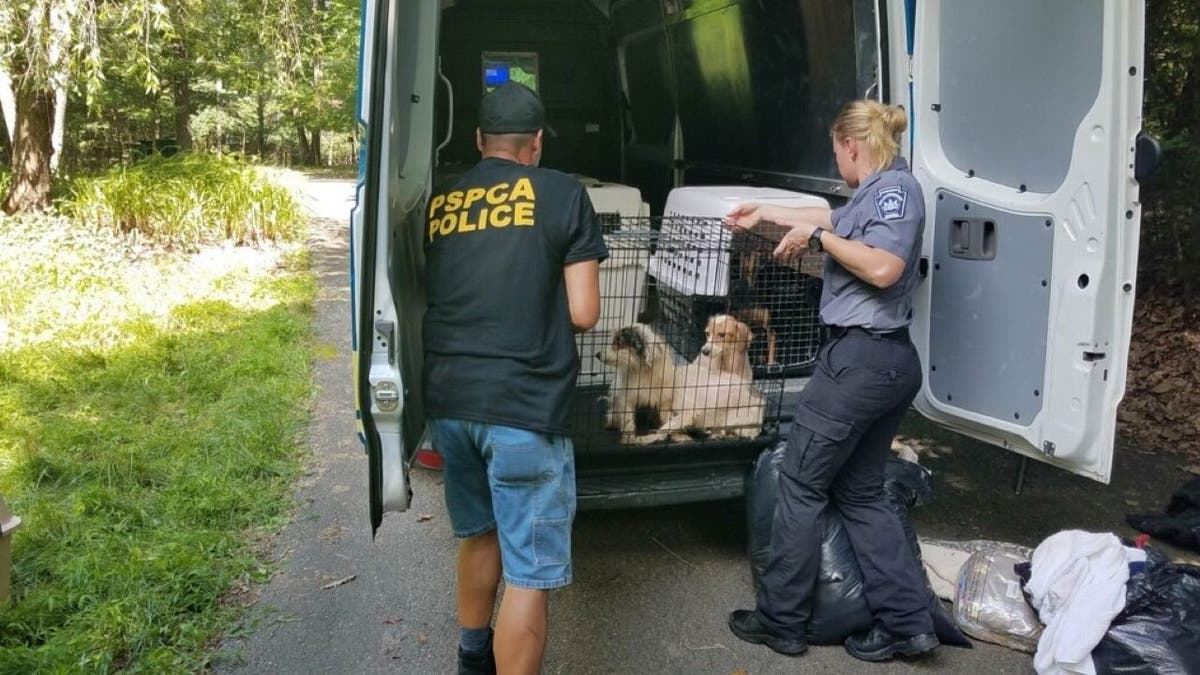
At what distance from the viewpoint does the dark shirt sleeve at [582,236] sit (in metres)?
2.37

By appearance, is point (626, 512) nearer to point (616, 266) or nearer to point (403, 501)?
point (616, 266)

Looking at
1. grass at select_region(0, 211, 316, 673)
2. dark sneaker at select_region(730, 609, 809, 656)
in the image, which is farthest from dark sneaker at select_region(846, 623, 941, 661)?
grass at select_region(0, 211, 316, 673)

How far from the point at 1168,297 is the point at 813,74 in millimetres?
4321

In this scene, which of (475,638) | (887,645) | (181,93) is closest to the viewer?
(475,638)

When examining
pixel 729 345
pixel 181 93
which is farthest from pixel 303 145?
pixel 729 345

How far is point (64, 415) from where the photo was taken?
514 cm

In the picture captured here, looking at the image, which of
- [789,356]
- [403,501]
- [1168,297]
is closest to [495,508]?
[403,501]

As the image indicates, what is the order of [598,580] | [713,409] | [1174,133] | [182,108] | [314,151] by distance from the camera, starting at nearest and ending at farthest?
[713,409]
[598,580]
[1174,133]
[182,108]
[314,151]

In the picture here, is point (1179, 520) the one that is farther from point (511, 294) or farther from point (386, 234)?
point (386, 234)

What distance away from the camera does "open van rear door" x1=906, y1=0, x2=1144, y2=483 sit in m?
2.69

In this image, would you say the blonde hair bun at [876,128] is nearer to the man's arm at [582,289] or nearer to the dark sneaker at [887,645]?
the man's arm at [582,289]

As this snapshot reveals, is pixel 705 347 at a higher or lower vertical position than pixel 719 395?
higher

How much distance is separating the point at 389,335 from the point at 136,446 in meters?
2.89

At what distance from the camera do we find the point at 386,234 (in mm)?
2523
